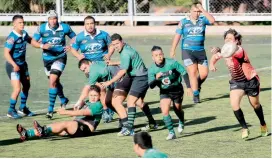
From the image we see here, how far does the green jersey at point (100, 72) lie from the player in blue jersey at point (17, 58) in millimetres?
2086

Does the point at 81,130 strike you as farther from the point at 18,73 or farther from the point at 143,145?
the point at 143,145

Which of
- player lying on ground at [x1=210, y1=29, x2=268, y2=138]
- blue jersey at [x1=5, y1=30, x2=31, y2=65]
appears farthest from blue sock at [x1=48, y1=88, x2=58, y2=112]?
player lying on ground at [x1=210, y1=29, x2=268, y2=138]

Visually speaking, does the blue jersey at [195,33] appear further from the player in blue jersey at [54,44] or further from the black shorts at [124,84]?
the black shorts at [124,84]

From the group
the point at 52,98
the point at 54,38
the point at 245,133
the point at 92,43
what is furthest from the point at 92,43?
the point at 245,133

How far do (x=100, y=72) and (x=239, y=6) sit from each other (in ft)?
69.5

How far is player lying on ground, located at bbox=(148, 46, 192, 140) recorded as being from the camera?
15641 mm

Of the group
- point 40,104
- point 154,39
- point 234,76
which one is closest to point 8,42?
point 40,104

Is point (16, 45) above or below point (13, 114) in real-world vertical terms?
above

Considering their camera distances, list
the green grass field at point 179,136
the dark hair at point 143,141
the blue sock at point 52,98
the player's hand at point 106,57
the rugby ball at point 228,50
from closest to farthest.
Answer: the dark hair at point 143,141, the green grass field at point 179,136, the rugby ball at point 228,50, the player's hand at point 106,57, the blue sock at point 52,98

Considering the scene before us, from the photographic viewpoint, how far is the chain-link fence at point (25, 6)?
127 feet

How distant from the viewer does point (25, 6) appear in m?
39.0

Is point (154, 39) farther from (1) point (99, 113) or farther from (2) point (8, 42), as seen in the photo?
(1) point (99, 113)

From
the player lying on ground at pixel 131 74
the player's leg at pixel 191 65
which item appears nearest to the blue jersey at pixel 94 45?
the player lying on ground at pixel 131 74

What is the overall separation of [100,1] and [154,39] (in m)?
3.73
